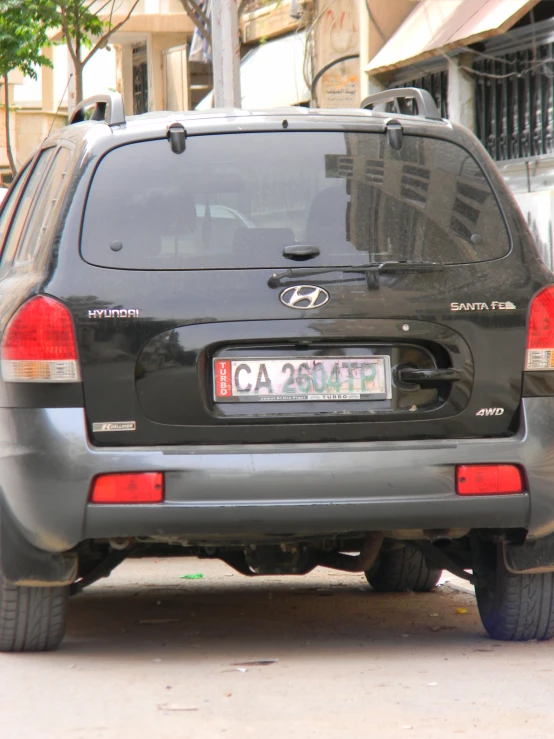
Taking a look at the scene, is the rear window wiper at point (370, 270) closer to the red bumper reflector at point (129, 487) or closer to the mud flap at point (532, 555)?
the red bumper reflector at point (129, 487)

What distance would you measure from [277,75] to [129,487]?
17955 mm

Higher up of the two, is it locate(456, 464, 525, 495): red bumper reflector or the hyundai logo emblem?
the hyundai logo emblem

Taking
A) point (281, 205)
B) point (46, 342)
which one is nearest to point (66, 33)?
point (281, 205)

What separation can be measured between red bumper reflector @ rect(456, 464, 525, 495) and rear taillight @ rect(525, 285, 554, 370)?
1.14 feet

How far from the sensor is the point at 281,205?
4934 mm

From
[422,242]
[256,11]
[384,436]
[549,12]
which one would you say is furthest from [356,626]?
[256,11]

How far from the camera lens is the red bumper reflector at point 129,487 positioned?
4.67 m

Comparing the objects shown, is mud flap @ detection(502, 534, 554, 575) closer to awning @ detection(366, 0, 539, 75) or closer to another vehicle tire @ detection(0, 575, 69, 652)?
another vehicle tire @ detection(0, 575, 69, 652)

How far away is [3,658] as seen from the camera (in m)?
5.07

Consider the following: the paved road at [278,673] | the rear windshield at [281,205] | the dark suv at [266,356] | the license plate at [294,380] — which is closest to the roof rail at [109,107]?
the dark suv at [266,356]

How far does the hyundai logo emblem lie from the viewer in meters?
4.75

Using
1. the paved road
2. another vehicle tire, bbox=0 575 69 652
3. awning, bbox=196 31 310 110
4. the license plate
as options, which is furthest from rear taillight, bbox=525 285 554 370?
awning, bbox=196 31 310 110

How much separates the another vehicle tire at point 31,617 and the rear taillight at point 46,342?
77 cm

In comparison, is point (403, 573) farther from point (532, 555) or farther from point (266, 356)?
point (266, 356)
